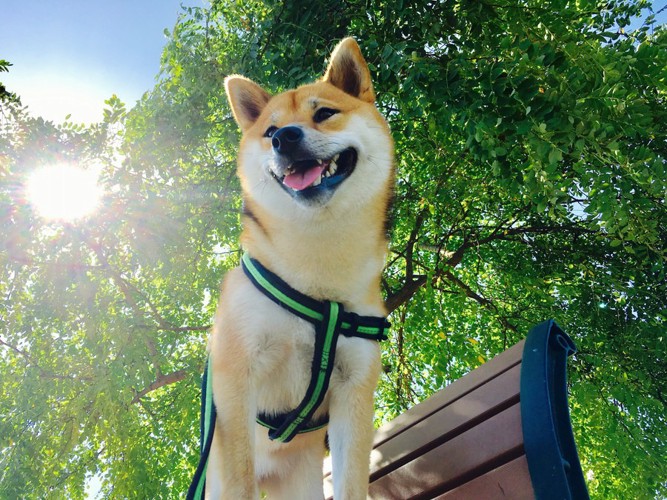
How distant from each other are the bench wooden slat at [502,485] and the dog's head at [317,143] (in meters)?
1.09

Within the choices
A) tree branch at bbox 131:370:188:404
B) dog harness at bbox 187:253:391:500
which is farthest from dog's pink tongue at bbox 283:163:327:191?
tree branch at bbox 131:370:188:404

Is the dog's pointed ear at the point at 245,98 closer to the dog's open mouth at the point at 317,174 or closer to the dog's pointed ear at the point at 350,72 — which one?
the dog's pointed ear at the point at 350,72

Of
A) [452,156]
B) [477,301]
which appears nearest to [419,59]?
[452,156]

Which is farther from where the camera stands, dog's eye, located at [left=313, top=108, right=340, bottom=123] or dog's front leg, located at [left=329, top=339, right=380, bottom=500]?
dog's eye, located at [left=313, top=108, right=340, bottom=123]

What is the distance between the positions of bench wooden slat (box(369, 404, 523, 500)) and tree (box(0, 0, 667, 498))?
6.29ft

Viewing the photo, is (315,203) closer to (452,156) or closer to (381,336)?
(381,336)

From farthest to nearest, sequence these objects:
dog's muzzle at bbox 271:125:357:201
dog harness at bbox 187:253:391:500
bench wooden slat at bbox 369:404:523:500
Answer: dog's muzzle at bbox 271:125:357:201, dog harness at bbox 187:253:391:500, bench wooden slat at bbox 369:404:523:500

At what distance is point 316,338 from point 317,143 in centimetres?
78

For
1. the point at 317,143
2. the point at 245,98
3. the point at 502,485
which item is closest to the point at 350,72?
the point at 245,98

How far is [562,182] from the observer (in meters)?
4.14

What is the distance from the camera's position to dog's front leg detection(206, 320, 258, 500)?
5.32 ft

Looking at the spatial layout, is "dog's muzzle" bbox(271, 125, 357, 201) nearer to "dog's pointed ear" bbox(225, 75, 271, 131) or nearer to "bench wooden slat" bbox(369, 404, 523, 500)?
"dog's pointed ear" bbox(225, 75, 271, 131)

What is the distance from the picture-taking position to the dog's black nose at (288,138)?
6.31 feet

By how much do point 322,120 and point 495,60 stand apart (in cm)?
188
